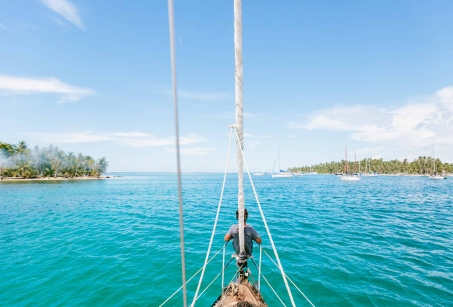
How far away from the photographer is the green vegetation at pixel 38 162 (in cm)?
10031

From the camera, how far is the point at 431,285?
880 cm

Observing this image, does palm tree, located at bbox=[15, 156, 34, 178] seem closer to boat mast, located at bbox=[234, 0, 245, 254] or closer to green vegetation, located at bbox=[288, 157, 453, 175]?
boat mast, located at bbox=[234, 0, 245, 254]

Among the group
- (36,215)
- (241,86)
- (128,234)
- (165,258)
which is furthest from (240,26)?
(36,215)

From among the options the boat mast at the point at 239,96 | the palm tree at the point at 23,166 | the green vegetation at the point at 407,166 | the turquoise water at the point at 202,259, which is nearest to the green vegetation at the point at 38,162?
the palm tree at the point at 23,166

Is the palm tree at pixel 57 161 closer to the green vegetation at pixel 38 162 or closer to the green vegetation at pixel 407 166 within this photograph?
the green vegetation at pixel 38 162

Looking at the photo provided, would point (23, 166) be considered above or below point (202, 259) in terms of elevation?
above

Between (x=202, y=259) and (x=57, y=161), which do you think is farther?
(x=57, y=161)

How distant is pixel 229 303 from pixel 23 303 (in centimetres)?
874

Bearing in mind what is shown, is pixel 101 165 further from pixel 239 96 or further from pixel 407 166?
pixel 407 166

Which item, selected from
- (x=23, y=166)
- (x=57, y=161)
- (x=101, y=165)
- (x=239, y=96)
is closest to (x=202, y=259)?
(x=239, y=96)

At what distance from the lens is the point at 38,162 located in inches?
4208

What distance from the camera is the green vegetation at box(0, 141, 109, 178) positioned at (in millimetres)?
100312

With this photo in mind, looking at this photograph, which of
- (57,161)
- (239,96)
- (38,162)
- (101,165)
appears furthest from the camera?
(101,165)

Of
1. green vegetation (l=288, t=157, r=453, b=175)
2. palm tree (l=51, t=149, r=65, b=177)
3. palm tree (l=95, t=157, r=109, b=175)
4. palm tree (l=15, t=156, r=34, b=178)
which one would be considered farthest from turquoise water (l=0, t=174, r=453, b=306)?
green vegetation (l=288, t=157, r=453, b=175)
